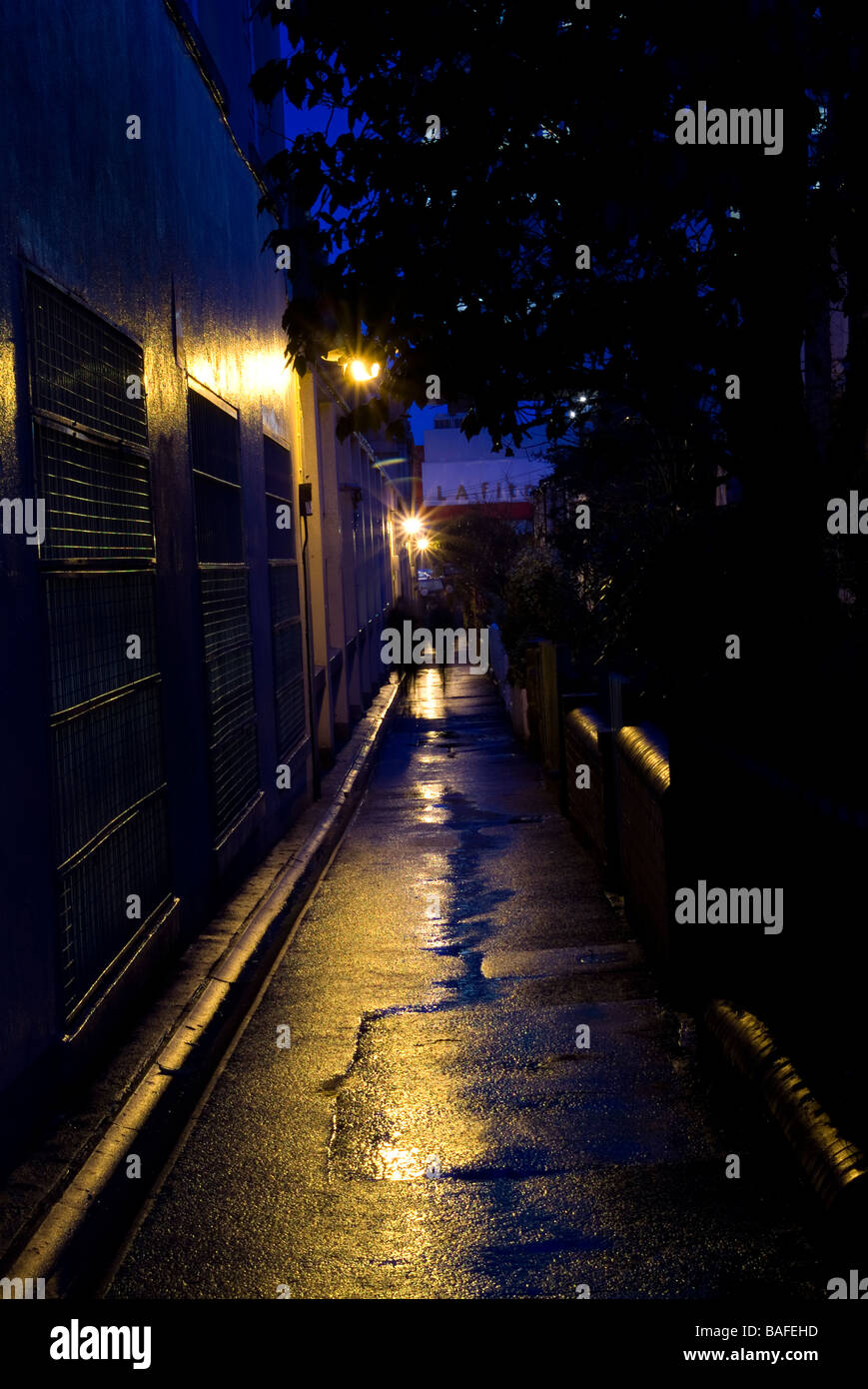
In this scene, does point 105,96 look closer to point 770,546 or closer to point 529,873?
point 770,546

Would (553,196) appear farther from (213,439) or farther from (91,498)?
(91,498)

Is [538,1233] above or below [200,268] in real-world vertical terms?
below

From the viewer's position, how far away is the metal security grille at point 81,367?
507 centimetres

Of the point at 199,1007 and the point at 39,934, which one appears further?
the point at 199,1007

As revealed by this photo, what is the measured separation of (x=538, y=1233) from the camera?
4.18 m

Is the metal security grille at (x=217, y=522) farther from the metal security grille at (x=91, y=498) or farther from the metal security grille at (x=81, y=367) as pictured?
the metal security grille at (x=81, y=367)

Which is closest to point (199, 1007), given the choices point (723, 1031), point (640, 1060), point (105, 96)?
point (640, 1060)

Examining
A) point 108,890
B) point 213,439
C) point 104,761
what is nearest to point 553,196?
point 213,439

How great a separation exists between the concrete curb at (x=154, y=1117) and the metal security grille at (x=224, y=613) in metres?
0.80

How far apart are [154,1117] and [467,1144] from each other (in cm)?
115

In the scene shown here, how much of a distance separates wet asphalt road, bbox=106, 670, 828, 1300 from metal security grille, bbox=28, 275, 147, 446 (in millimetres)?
2796

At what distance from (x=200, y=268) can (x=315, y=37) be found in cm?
175

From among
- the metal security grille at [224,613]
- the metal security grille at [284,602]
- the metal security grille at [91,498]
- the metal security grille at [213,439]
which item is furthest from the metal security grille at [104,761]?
the metal security grille at [284,602]

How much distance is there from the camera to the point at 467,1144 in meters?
4.95
